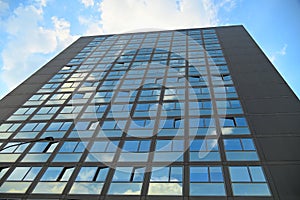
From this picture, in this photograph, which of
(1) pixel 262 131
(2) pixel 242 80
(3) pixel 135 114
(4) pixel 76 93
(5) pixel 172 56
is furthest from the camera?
(5) pixel 172 56

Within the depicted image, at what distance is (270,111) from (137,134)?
1146cm

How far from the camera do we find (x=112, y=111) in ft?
79.3

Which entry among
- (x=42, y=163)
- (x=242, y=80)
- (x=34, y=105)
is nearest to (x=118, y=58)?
(x=34, y=105)

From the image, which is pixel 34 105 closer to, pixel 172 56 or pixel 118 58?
pixel 118 58

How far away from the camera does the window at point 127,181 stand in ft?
53.0

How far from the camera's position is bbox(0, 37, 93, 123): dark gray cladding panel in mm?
26797

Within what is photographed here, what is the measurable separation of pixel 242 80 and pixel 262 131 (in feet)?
26.1

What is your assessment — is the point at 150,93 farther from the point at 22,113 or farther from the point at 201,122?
the point at 22,113

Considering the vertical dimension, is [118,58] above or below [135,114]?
above

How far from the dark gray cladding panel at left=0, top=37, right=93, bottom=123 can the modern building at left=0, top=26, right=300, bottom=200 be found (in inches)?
5.2

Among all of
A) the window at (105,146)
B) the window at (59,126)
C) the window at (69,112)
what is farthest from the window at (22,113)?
the window at (105,146)

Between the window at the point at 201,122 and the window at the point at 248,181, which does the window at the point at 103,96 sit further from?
the window at the point at 248,181

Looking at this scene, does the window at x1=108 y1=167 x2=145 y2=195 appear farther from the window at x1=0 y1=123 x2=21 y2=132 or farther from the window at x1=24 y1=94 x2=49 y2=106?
the window at x1=24 y1=94 x2=49 y2=106

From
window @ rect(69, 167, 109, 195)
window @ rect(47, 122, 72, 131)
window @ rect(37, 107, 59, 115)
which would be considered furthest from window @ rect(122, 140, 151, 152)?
window @ rect(37, 107, 59, 115)
